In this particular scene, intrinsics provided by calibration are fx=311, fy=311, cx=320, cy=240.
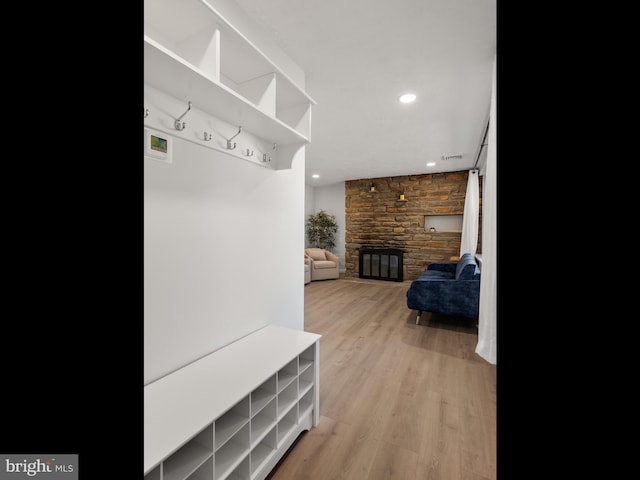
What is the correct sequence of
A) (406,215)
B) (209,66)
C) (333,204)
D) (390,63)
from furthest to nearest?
(333,204)
(406,215)
(390,63)
(209,66)

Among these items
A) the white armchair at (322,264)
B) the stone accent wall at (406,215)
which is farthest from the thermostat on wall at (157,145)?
the stone accent wall at (406,215)

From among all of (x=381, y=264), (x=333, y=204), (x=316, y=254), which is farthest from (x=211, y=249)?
(x=333, y=204)

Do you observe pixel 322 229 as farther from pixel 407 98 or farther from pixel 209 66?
pixel 209 66

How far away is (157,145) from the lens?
1.15 metres

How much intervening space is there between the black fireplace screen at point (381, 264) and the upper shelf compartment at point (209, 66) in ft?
15.7

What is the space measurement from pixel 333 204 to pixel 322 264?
1.63 metres

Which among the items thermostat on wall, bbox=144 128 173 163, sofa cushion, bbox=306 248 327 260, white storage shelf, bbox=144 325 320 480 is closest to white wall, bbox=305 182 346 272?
sofa cushion, bbox=306 248 327 260

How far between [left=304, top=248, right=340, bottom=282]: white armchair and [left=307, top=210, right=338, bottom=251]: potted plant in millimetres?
528

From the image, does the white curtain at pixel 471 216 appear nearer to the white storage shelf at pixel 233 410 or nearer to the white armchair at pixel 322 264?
the white armchair at pixel 322 264
